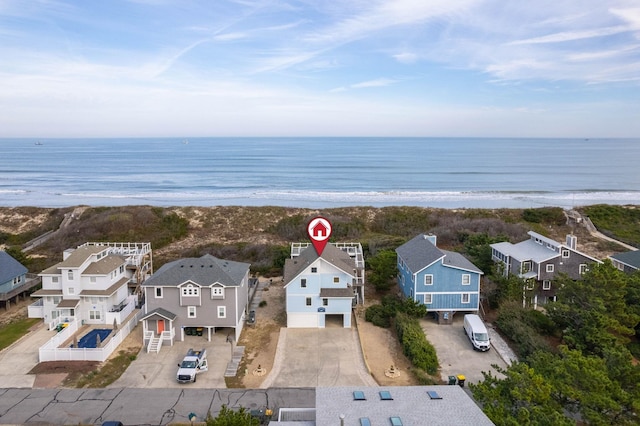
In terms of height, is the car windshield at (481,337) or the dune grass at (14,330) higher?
the car windshield at (481,337)

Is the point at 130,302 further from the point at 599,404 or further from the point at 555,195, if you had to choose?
the point at 555,195

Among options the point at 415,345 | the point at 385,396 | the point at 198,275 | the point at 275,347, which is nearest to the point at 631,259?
the point at 415,345

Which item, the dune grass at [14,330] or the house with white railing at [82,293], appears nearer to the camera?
the dune grass at [14,330]

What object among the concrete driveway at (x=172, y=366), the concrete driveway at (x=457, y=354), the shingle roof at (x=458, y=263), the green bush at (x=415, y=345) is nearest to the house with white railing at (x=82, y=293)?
the concrete driveway at (x=172, y=366)

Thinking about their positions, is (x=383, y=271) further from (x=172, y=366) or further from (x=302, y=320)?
(x=172, y=366)

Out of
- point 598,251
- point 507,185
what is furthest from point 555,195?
point 598,251

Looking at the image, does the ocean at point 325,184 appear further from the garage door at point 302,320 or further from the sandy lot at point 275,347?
the garage door at point 302,320

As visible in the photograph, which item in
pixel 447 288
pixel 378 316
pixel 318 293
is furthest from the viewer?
pixel 378 316
